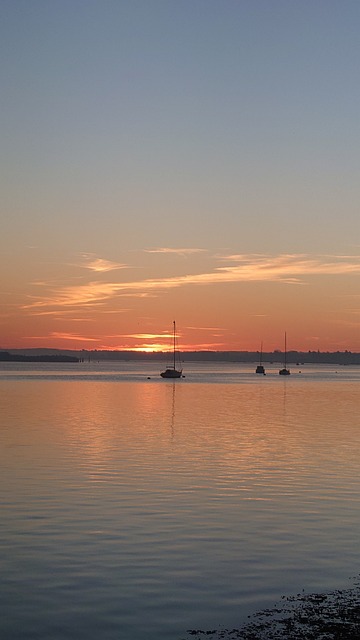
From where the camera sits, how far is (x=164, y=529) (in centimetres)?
2892

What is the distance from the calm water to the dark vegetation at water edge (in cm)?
58

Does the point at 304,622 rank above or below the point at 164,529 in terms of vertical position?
above

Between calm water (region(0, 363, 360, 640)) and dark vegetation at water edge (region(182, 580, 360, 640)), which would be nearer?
dark vegetation at water edge (region(182, 580, 360, 640))

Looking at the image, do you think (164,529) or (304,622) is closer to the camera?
(304,622)

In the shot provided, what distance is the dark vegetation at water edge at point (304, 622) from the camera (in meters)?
16.9

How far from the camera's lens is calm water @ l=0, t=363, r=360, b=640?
777 inches

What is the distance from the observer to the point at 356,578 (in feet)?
73.7

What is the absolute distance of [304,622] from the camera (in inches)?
706

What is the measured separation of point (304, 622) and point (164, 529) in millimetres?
11522

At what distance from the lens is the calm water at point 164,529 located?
19734mm

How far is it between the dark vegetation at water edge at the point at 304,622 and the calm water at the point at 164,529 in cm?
58

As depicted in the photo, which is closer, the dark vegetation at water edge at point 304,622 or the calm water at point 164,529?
the dark vegetation at water edge at point 304,622

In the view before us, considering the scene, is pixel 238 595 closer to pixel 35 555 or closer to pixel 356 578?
pixel 356 578

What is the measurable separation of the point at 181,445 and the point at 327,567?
3299cm
